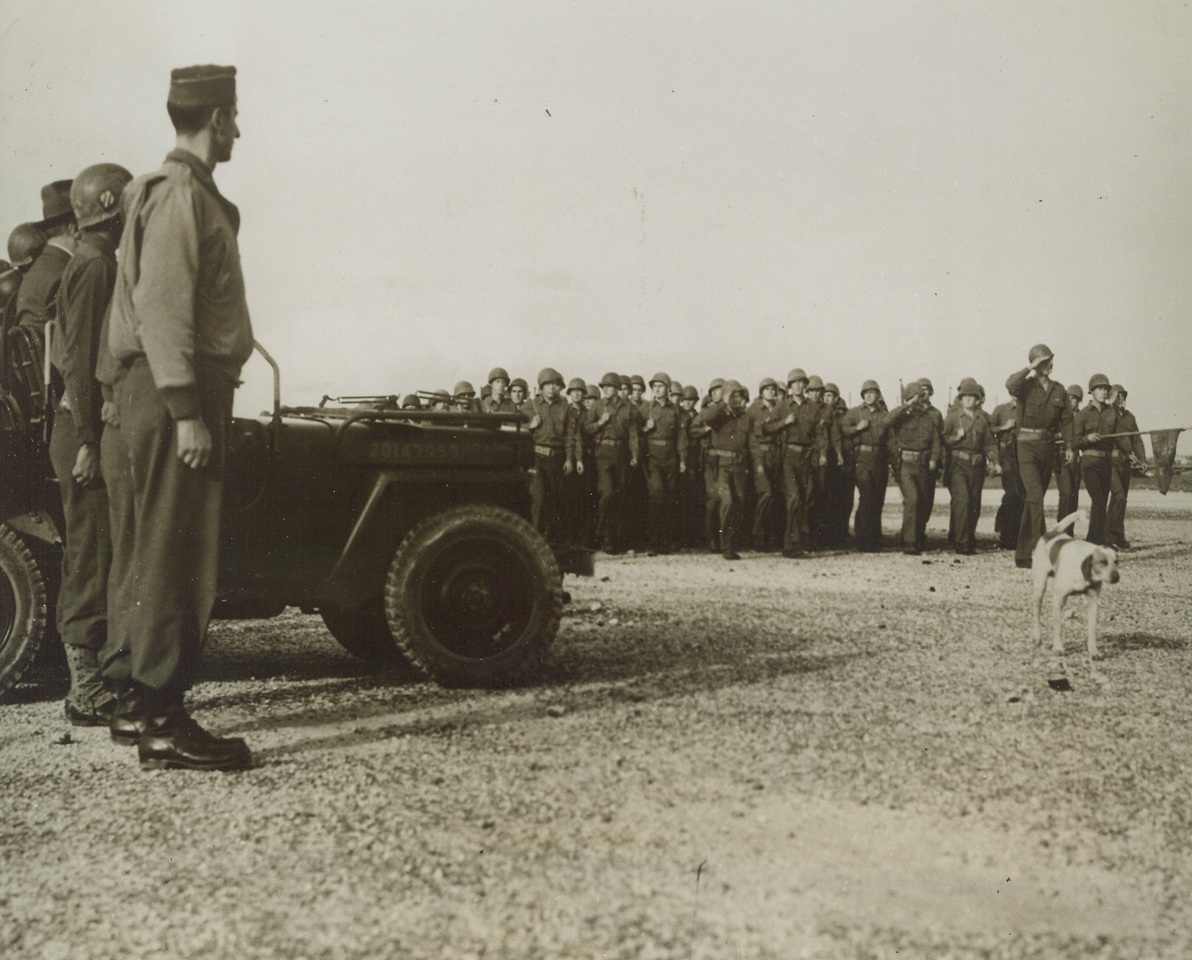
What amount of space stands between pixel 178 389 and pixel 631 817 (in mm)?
2024

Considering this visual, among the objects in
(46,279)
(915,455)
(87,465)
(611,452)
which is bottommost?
(87,465)

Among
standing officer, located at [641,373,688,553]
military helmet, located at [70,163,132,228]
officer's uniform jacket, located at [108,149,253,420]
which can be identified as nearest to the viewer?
officer's uniform jacket, located at [108,149,253,420]

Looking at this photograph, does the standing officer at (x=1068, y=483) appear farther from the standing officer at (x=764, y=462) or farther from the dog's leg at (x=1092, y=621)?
the dog's leg at (x=1092, y=621)

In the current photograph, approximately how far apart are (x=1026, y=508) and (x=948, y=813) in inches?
377

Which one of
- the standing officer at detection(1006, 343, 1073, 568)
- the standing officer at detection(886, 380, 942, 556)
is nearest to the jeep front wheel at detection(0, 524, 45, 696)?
the standing officer at detection(1006, 343, 1073, 568)

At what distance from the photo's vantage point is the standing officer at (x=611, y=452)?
15.4 m

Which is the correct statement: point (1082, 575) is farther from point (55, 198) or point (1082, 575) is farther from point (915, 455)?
point (915, 455)

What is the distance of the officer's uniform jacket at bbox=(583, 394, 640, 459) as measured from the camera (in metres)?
15.5

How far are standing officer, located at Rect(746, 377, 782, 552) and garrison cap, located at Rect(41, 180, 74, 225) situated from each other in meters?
10.7

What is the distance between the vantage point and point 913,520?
51.8 feet

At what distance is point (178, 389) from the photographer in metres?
4.05

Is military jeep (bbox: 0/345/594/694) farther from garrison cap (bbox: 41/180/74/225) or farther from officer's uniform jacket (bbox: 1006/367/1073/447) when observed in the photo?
officer's uniform jacket (bbox: 1006/367/1073/447)

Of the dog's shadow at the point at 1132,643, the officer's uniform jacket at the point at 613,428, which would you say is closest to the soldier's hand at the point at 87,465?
the dog's shadow at the point at 1132,643

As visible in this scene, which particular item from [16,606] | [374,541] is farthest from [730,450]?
[16,606]
